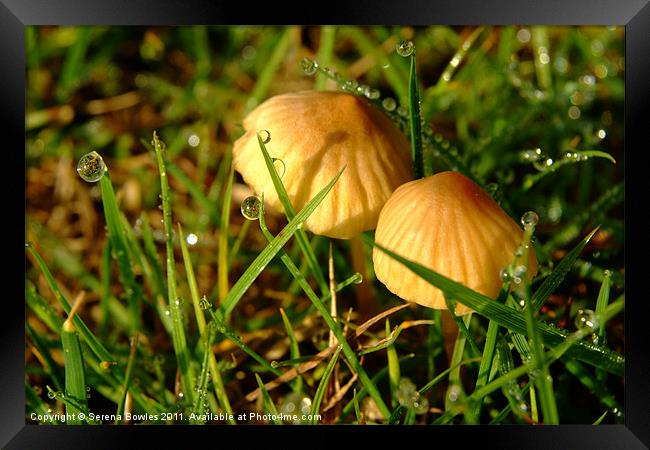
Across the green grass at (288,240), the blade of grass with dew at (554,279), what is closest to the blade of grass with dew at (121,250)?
the green grass at (288,240)

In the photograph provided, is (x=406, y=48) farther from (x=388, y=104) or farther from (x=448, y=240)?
(x=448, y=240)

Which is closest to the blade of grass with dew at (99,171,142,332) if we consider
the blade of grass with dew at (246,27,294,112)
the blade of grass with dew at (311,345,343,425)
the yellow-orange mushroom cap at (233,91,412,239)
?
the yellow-orange mushroom cap at (233,91,412,239)

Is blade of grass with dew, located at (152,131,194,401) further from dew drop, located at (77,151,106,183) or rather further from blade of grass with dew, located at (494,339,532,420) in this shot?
blade of grass with dew, located at (494,339,532,420)

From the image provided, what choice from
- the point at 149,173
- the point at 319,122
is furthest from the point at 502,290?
the point at 149,173

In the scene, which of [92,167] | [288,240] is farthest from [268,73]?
[92,167]

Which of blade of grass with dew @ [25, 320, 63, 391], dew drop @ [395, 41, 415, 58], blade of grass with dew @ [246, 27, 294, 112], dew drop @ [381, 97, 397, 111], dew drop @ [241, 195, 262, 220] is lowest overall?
Answer: blade of grass with dew @ [25, 320, 63, 391]

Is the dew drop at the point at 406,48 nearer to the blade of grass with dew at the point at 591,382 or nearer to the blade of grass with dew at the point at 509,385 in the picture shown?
the blade of grass with dew at the point at 509,385
